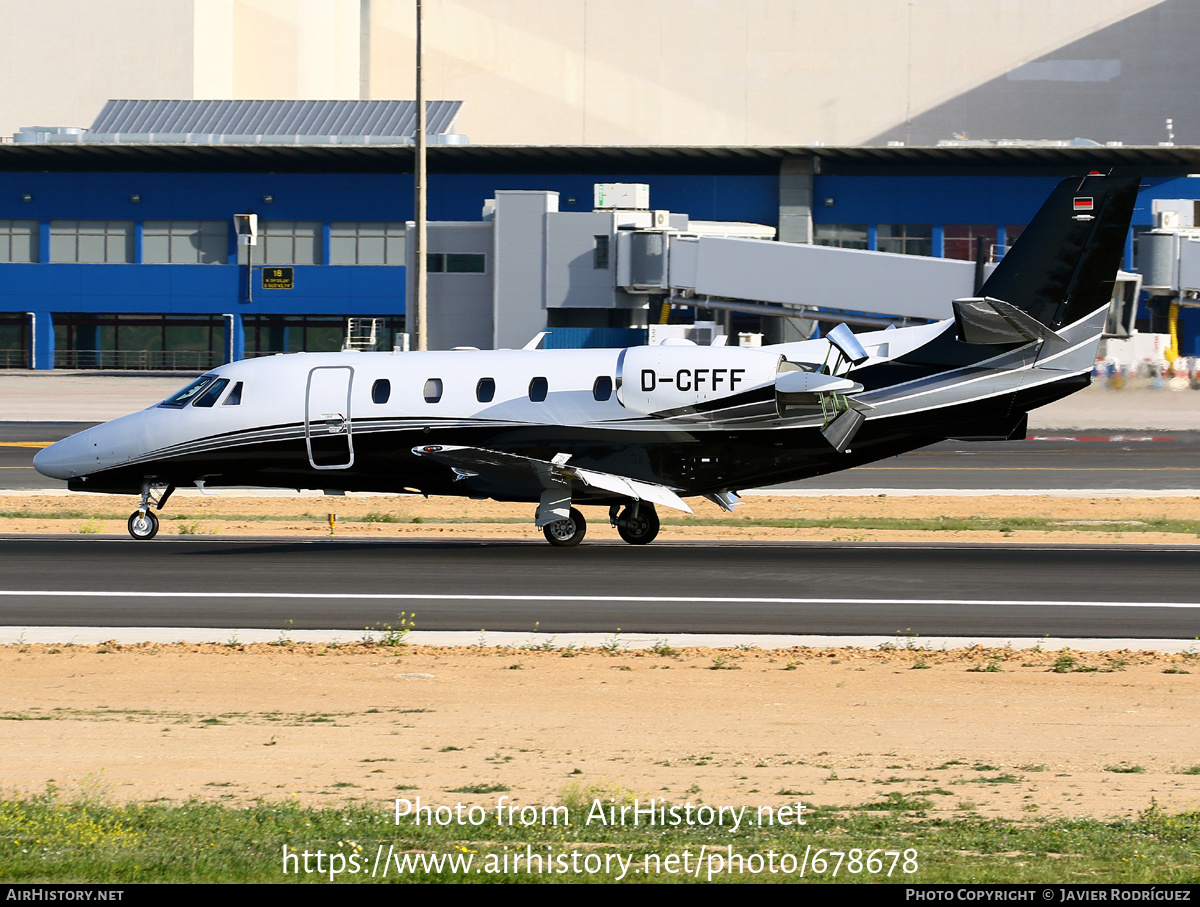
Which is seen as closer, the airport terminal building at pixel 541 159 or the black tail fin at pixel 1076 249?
the black tail fin at pixel 1076 249

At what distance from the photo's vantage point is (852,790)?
39.1 feet

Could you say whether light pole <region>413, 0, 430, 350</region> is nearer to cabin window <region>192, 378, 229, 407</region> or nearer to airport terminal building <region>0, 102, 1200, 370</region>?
cabin window <region>192, 378, 229, 407</region>

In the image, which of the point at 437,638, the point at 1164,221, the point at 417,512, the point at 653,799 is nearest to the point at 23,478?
the point at 417,512

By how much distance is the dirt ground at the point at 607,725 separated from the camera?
12.0 m

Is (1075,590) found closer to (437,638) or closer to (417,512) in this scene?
(437,638)

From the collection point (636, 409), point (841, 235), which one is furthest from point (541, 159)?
point (636, 409)

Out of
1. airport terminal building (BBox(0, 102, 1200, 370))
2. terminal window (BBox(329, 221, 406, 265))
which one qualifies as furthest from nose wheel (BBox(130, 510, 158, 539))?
terminal window (BBox(329, 221, 406, 265))

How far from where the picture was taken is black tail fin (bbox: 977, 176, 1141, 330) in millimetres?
25481

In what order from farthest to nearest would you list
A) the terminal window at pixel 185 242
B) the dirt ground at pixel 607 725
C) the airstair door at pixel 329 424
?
1. the terminal window at pixel 185 242
2. the airstair door at pixel 329 424
3. the dirt ground at pixel 607 725

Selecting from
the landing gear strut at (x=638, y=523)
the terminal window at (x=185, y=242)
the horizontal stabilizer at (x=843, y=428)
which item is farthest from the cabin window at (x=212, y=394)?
the terminal window at (x=185, y=242)

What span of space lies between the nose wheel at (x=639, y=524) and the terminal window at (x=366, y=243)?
62750 mm

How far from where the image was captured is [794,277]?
234ft

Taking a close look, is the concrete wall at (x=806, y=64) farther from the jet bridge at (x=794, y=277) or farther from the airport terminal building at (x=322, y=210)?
the jet bridge at (x=794, y=277)

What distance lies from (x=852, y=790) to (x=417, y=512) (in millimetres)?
23635
